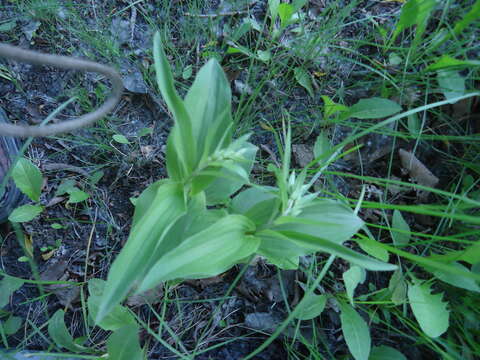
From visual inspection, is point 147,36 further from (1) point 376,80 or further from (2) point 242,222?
(2) point 242,222

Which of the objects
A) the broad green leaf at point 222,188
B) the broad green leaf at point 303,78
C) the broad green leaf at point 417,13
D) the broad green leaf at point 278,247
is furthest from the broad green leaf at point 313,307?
the broad green leaf at point 417,13

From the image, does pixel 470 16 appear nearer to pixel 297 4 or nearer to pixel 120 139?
pixel 297 4

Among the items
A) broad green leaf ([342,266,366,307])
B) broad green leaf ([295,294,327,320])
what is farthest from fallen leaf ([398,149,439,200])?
broad green leaf ([295,294,327,320])

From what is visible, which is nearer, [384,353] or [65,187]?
[384,353]

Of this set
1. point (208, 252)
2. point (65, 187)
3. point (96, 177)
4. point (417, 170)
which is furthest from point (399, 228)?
point (65, 187)

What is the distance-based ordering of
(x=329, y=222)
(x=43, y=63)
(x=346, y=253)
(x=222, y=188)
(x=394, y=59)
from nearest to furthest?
(x=43, y=63), (x=346, y=253), (x=329, y=222), (x=222, y=188), (x=394, y=59)

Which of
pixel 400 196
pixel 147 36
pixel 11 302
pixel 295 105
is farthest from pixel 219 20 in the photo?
pixel 11 302

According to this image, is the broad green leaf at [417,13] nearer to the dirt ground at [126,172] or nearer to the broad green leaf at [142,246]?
the dirt ground at [126,172]
